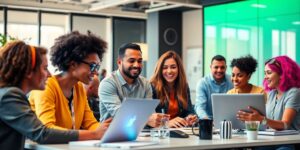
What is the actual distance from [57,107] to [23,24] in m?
8.31

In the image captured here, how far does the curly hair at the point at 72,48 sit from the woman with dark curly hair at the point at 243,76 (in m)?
1.90

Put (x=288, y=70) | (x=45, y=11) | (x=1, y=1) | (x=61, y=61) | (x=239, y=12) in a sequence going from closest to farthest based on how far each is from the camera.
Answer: (x=61, y=61) < (x=288, y=70) < (x=239, y=12) < (x=1, y=1) < (x=45, y=11)

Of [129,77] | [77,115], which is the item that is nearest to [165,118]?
[77,115]

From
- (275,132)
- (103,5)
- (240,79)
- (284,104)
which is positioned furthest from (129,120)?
(103,5)

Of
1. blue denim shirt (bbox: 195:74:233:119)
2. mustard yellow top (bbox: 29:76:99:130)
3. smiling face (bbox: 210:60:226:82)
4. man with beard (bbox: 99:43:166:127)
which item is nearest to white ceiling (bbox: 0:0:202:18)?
smiling face (bbox: 210:60:226:82)

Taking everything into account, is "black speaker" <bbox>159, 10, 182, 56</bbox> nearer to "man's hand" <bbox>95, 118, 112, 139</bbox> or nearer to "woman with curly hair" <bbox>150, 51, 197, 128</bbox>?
"woman with curly hair" <bbox>150, 51, 197, 128</bbox>

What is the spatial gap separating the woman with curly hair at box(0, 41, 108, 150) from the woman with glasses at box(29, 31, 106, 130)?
0.46 meters

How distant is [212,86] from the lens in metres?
5.03

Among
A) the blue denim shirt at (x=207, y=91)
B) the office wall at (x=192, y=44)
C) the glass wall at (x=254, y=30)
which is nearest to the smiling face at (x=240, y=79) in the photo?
the blue denim shirt at (x=207, y=91)

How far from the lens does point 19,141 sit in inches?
92.8

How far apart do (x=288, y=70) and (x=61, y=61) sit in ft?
5.71

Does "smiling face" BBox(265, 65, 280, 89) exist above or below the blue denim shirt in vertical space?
above

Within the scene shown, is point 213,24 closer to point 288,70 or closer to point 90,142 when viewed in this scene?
point 288,70

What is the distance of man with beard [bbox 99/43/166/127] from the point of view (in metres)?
3.75
